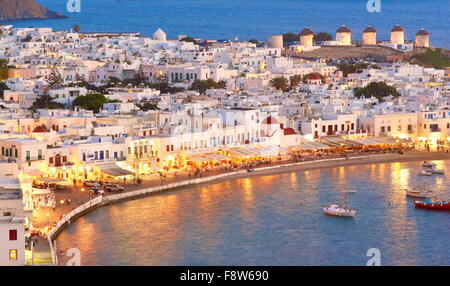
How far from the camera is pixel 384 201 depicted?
22.0m

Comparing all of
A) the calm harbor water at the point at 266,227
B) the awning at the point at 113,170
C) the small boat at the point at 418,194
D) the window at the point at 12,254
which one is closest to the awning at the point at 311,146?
the calm harbor water at the point at 266,227

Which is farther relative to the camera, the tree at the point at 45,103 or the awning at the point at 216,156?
the tree at the point at 45,103

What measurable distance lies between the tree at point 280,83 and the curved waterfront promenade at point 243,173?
36.6ft

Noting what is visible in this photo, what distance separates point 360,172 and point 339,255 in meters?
8.00

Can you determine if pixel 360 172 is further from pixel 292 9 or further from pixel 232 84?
pixel 292 9

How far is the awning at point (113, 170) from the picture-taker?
76.0 ft

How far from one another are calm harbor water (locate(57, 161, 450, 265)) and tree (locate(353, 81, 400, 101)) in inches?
450

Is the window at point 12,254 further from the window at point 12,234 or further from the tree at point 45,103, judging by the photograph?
the tree at point 45,103

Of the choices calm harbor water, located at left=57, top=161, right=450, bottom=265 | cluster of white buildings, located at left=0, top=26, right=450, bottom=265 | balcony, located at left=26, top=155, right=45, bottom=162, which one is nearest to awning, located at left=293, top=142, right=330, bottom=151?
cluster of white buildings, located at left=0, top=26, right=450, bottom=265

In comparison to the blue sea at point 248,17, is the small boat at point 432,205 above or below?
below

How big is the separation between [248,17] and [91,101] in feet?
230

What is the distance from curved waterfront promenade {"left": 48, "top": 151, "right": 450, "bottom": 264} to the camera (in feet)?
64.7

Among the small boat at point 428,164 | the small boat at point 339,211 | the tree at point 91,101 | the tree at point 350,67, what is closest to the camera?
the small boat at point 339,211

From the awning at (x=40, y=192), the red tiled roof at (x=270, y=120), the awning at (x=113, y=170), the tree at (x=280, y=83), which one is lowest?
the awning at (x=40, y=192)
